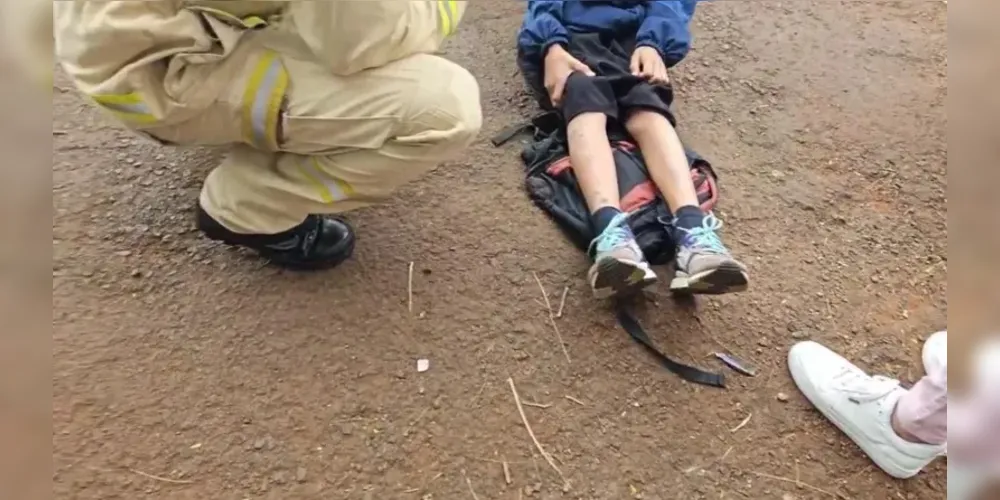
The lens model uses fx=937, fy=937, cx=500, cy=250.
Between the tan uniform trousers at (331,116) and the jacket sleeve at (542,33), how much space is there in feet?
1.48

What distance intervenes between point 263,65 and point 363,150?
0.17 meters

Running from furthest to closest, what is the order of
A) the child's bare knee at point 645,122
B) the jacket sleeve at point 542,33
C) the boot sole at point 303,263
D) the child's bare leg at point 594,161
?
the jacket sleeve at point 542,33 < the child's bare knee at point 645,122 < the child's bare leg at point 594,161 < the boot sole at point 303,263

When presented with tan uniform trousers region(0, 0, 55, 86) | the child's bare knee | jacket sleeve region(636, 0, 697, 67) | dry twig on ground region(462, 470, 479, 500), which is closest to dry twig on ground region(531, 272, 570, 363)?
dry twig on ground region(462, 470, 479, 500)

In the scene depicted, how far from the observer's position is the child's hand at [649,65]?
5.67ft

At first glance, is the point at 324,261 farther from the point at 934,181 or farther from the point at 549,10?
the point at 934,181

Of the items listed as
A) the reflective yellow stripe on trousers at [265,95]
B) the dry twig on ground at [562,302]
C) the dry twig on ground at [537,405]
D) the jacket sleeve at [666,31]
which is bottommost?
the dry twig on ground at [537,405]

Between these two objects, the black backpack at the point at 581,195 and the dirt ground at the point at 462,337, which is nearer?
the dirt ground at the point at 462,337

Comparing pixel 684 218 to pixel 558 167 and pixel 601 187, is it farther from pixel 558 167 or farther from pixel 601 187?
pixel 558 167

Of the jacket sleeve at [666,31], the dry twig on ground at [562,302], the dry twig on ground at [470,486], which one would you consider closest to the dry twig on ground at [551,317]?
the dry twig on ground at [562,302]

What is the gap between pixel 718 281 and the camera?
140 cm

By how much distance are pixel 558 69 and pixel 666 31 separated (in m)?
0.24

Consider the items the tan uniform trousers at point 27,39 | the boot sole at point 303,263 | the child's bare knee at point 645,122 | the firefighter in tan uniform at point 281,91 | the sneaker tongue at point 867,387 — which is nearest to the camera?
the tan uniform trousers at point 27,39

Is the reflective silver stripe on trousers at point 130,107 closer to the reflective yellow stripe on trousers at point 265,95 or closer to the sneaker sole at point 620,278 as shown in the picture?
the reflective yellow stripe on trousers at point 265,95

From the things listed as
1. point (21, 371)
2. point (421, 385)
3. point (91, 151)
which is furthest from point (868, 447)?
point (91, 151)
